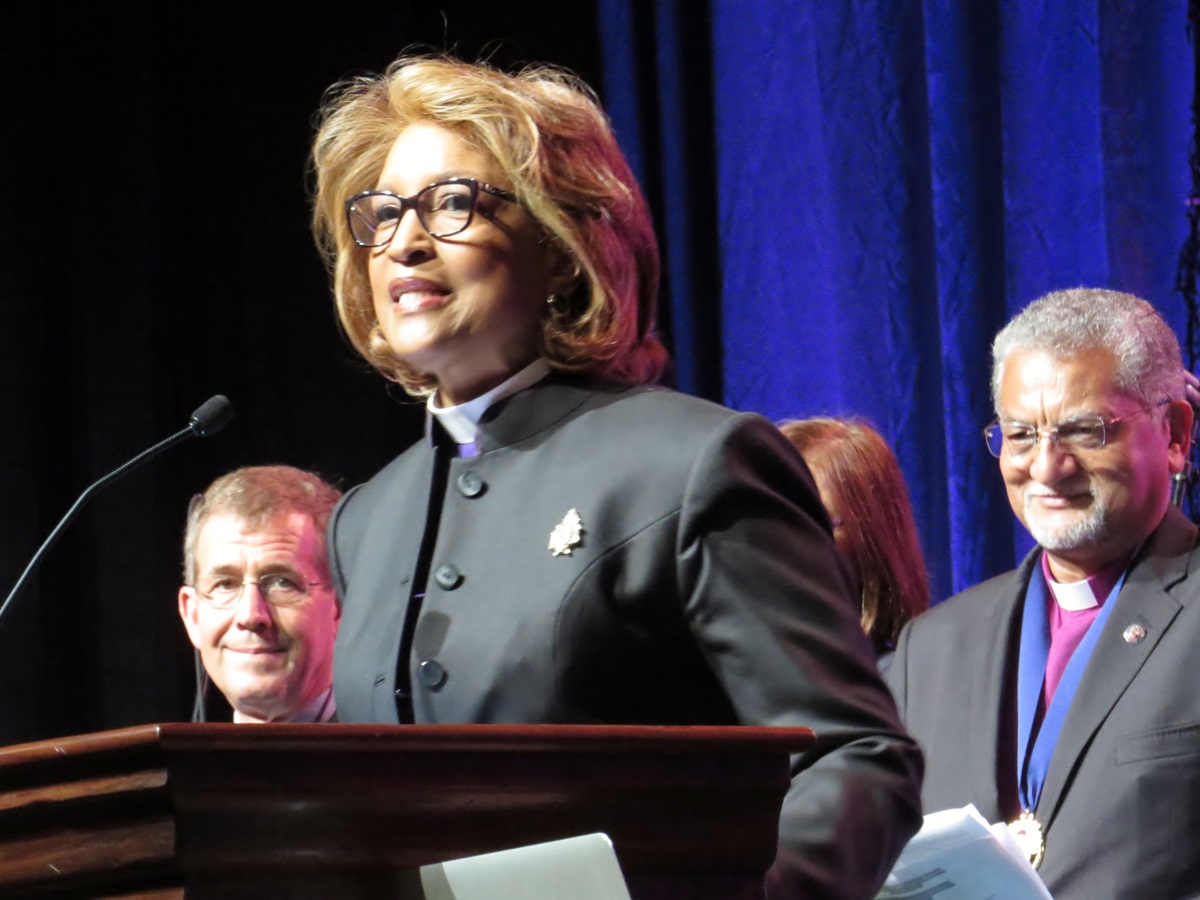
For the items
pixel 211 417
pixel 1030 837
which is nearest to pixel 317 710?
pixel 211 417

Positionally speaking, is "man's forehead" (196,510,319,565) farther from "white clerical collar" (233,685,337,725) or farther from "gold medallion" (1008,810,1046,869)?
"gold medallion" (1008,810,1046,869)

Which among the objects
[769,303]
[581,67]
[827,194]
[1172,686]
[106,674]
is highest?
[581,67]

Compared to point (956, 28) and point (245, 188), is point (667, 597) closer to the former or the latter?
point (956, 28)

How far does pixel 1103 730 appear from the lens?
97.2 inches

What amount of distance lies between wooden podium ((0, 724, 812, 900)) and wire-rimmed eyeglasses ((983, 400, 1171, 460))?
1.99 metres

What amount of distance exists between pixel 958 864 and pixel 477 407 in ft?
1.84

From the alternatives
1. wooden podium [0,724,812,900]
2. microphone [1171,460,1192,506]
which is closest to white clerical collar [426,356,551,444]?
wooden podium [0,724,812,900]

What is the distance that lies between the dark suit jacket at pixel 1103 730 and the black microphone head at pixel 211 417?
119cm

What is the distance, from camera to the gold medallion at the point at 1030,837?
2439 mm

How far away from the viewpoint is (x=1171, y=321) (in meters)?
3.04

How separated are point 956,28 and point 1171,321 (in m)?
0.72

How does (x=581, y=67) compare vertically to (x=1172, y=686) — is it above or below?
above

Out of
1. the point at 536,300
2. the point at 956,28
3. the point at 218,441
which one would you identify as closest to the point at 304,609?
the point at 218,441

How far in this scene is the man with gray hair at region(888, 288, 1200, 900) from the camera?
2396 millimetres
